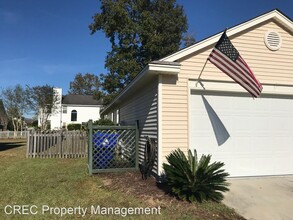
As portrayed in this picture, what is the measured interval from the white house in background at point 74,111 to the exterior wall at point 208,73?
132ft

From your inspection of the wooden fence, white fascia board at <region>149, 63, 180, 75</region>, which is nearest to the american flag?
white fascia board at <region>149, 63, 180, 75</region>

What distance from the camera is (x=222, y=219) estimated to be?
15.4 feet

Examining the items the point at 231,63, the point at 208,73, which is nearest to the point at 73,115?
the point at 208,73

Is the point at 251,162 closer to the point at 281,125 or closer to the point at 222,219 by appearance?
the point at 281,125

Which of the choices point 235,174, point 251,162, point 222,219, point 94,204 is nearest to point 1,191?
point 94,204

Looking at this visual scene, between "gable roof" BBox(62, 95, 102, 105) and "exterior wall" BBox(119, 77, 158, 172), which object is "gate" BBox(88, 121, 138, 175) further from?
"gable roof" BBox(62, 95, 102, 105)

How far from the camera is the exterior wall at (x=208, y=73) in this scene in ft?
22.9

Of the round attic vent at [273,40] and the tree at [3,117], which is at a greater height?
the round attic vent at [273,40]

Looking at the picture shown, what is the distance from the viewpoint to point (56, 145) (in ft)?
43.0

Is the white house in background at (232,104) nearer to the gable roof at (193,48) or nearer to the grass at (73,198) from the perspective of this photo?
the gable roof at (193,48)

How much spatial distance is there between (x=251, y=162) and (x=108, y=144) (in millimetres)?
4209

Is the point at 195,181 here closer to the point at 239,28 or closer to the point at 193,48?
the point at 193,48

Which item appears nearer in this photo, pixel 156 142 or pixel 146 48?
pixel 156 142

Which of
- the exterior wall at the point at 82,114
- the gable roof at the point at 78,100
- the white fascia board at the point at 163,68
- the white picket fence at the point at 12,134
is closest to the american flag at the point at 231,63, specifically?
the white fascia board at the point at 163,68
